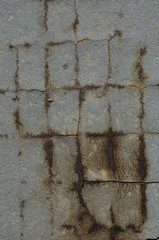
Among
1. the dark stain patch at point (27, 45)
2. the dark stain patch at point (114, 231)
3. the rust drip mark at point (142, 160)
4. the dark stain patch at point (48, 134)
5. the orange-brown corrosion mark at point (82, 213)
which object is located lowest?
the dark stain patch at point (114, 231)

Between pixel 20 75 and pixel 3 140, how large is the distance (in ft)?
1.21

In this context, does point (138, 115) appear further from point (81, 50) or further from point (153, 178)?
point (81, 50)

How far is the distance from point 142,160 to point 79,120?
40 centimetres

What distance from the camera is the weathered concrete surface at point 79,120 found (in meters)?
1.45

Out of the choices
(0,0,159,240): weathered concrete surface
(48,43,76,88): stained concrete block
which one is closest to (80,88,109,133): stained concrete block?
(0,0,159,240): weathered concrete surface

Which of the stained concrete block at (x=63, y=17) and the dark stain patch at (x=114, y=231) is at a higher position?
the stained concrete block at (x=63, y=17)

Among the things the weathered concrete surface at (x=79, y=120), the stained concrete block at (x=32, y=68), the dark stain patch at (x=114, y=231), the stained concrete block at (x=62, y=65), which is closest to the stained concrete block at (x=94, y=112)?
the weathered concrete surface at (x=79, y=120)

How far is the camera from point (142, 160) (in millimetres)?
1444

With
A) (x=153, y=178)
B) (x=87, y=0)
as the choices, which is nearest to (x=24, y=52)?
(x=87, y=0)

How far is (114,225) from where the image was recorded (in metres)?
1.46

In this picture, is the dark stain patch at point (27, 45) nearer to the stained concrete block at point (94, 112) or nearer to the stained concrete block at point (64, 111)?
the stained concrete block at point (64, 111)

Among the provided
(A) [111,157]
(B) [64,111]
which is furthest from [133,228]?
(B) [64,111]

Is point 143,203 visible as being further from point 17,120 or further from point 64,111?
point 17,120

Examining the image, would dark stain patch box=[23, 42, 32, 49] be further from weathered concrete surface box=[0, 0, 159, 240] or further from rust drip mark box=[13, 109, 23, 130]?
rust drip mark box=[13, 109, 23, 130]
